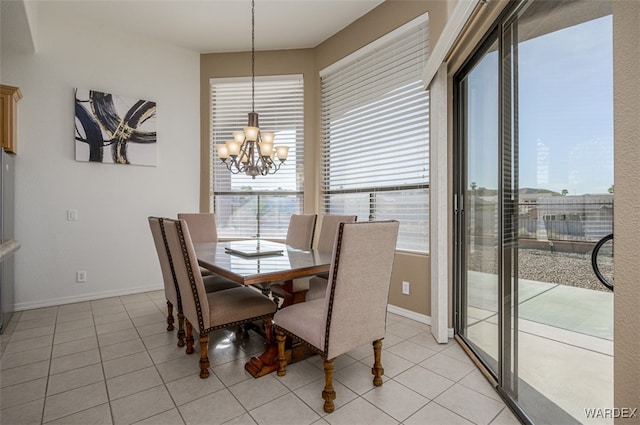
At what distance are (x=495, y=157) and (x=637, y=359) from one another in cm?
140

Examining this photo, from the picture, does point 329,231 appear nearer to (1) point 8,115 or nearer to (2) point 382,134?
(2) point 382,134

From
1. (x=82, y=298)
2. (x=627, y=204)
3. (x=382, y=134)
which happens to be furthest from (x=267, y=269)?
(x=82, y=298)

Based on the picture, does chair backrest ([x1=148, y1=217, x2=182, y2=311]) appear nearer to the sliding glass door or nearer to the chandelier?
the chandelier

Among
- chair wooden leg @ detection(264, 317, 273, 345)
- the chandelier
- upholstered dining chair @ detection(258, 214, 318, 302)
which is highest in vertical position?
the chandelier

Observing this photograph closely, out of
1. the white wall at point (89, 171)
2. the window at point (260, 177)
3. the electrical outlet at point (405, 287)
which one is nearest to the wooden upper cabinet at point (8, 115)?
the white wall at point (89, 171)

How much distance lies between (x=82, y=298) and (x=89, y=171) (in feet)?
4.78

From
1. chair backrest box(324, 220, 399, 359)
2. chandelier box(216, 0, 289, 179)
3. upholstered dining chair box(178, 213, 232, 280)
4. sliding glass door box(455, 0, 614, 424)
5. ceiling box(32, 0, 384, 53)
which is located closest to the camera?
sliding glass door box(455, 0, 614, 424)

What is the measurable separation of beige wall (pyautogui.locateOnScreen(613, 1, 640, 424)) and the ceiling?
2.85m

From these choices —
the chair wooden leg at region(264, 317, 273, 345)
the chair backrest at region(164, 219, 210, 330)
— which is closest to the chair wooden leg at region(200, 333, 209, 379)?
the chair backrest at region(164, 219, 210, 330)

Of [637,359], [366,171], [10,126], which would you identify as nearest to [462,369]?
[637,359]

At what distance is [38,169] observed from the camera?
11.1ft

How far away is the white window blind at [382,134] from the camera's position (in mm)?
2994

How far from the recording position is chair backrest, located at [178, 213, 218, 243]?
11.2 feet

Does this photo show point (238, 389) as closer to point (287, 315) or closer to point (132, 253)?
point (287, 315)
